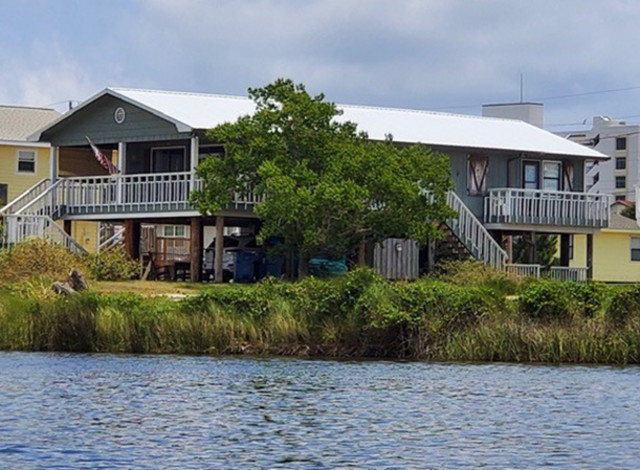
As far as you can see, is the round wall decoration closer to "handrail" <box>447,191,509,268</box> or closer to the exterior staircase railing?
the exterior staircase railing

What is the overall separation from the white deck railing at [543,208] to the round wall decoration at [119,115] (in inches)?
539

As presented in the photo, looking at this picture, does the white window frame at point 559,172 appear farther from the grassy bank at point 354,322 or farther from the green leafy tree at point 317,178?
the grassy bank at point 354,322

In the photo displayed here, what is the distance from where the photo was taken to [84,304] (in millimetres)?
38094

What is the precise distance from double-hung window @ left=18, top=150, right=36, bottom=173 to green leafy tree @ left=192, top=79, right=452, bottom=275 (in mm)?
24159

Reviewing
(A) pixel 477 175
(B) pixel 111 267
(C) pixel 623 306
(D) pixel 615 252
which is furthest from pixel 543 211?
(C) pixel 623 306

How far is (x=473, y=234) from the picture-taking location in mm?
55531

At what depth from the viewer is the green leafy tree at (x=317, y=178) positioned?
159 ft

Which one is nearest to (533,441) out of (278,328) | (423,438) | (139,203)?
(423,438)

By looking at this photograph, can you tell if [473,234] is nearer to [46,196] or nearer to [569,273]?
[569,273]

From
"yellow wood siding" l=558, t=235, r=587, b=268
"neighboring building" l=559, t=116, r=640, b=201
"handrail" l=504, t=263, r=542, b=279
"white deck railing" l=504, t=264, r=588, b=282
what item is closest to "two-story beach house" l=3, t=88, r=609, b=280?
"handrail" l=504, t=263, r=542, b=279

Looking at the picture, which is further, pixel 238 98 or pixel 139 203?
pixel 238 98

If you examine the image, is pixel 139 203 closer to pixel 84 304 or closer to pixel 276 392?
pixel 84 304

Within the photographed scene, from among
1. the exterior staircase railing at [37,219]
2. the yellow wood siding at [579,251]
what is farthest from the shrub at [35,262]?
the yellow wood siding at [579,251]

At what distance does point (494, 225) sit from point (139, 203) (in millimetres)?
13133
